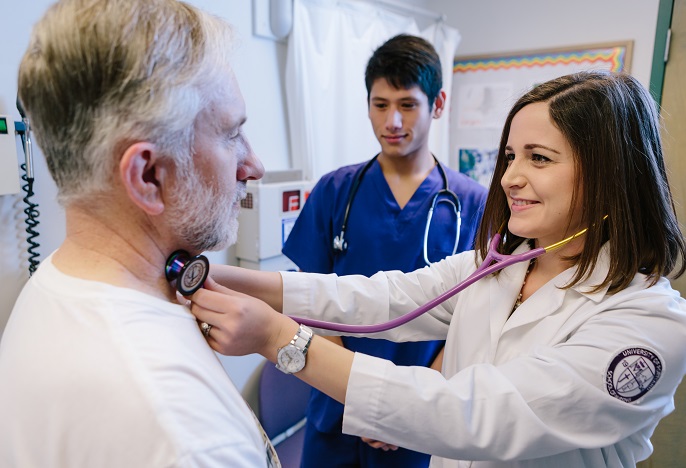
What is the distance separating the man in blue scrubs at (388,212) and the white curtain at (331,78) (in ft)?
1.90

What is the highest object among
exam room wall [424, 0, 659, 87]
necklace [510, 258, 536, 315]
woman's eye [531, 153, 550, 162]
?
exam room wall [424, 0, 659, 87]

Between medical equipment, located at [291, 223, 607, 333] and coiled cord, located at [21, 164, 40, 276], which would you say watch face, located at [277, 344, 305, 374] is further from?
coiled cord, located at [21, 164, 40, 276]

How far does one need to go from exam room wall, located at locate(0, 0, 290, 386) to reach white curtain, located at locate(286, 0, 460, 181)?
0.12m

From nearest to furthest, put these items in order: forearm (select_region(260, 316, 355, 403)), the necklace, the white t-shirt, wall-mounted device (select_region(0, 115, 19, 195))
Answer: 1. the white t-shirt
2. forearm (select_region(260, 316, 355, 403))
3. the necklace
4. wall-mounted device (select_region(0, 115, 19, 195))

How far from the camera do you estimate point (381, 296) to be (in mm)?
1124

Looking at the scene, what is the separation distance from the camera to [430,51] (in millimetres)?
1512

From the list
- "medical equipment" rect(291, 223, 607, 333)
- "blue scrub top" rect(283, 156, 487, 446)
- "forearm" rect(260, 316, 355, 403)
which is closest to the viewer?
"forearm" rect(260, 316, 355, 403)

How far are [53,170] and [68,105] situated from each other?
0.35 feet

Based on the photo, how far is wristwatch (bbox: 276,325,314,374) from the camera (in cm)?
77

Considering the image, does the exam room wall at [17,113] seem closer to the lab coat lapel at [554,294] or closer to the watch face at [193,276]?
the watch face at [193,276]

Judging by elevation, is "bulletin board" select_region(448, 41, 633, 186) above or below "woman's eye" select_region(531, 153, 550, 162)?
above

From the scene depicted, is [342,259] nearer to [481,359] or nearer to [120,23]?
[481,359]

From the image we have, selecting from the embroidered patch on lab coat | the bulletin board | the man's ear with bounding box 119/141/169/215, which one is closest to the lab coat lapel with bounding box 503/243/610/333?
the embroidered patch on lab coat

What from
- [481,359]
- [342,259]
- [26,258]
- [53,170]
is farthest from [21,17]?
[481,359]
